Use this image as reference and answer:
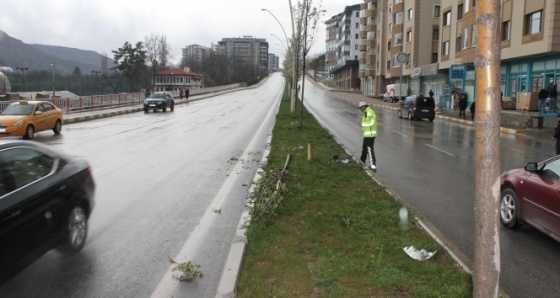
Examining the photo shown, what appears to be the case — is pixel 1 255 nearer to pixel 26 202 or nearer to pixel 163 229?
pixel 26 202

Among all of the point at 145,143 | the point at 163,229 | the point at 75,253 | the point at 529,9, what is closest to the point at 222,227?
the point at 163,229

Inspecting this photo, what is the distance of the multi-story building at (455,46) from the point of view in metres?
28.5

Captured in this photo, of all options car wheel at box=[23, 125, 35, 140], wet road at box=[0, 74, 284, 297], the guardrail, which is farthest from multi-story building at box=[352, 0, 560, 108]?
the guardrail

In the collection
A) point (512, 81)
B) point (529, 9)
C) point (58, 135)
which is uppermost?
point (529, 9)

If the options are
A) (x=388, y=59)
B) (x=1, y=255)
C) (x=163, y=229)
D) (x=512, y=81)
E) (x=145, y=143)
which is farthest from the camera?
(x=388, y=59)

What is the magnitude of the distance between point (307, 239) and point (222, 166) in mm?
6322

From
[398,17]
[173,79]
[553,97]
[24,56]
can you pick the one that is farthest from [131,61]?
[553,97]

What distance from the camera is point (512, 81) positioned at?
3475 centimetres

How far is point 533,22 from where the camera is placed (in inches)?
1137

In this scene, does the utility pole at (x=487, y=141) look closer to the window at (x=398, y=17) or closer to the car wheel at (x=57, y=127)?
the car wheel at (x=57, y=127)

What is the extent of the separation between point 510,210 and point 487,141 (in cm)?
416

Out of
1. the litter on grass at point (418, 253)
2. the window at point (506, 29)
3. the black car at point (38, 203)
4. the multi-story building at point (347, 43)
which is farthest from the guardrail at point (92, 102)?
the multi-story building at point (347, 43)

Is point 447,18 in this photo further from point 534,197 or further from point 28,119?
point 534,197

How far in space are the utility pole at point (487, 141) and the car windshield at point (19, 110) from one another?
64.8 feet
